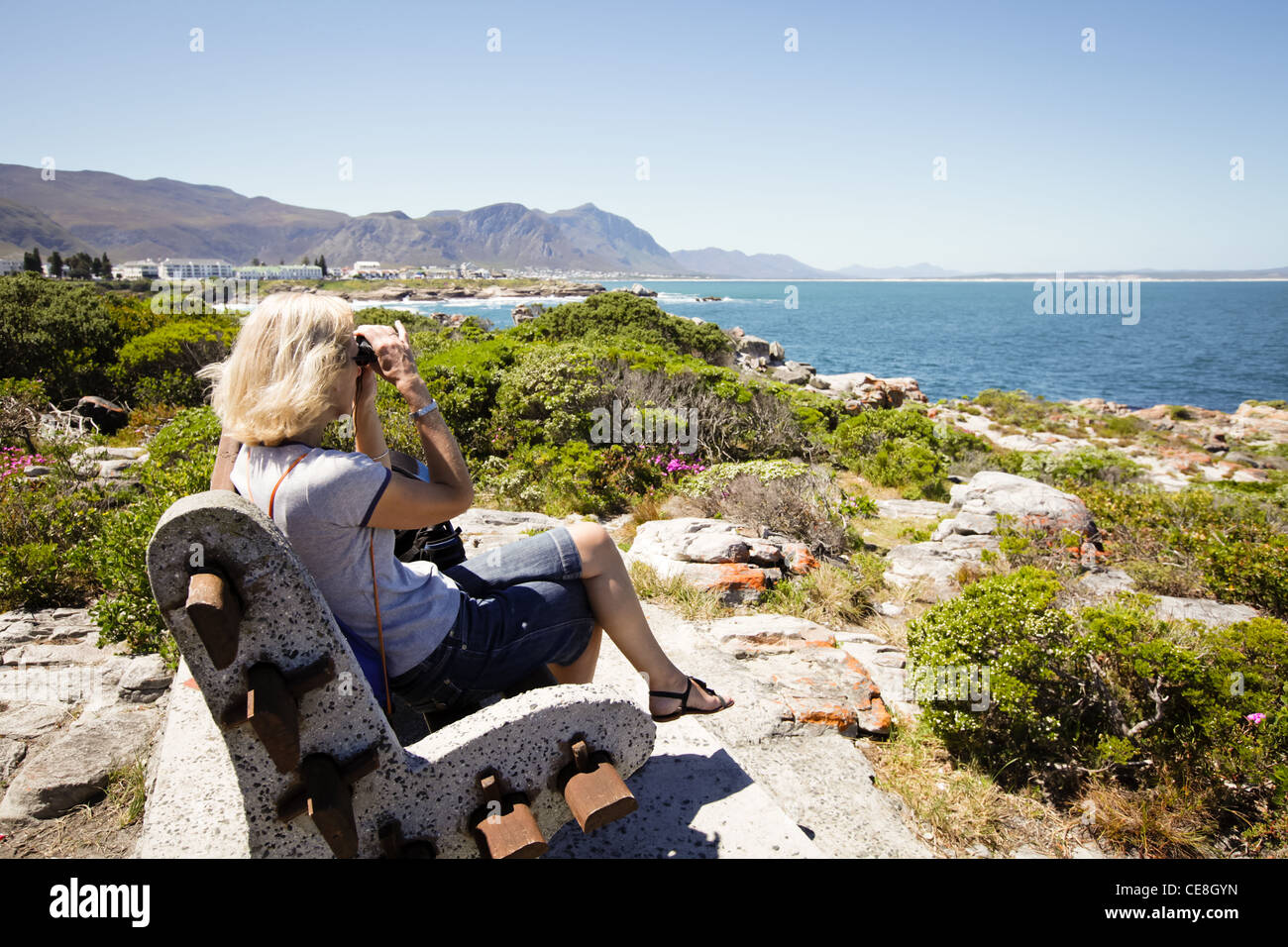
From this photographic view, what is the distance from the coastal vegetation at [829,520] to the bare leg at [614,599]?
69.6 inches

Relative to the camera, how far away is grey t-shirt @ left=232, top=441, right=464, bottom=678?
188 centimetres

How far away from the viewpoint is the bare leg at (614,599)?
2490 mm

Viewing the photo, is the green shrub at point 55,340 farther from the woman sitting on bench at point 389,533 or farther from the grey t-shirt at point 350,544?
the grey t-shirt at point 350,544

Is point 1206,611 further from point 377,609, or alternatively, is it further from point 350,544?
point 350,544

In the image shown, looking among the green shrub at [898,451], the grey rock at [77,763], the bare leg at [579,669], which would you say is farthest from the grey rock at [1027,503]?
the grey rock at [77,763]

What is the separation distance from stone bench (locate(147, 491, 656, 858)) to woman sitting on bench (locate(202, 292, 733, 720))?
34 centimetres

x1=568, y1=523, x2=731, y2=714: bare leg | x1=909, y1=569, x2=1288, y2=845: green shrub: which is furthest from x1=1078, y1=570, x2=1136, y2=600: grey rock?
x1=568, y1=523, x2=731, y2=714: bare leg

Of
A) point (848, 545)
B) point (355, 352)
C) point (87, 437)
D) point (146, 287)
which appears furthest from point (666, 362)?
point (146, 287)

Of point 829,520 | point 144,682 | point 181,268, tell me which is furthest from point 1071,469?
point 181,268

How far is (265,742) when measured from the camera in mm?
1497

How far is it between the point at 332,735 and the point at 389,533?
2.01ft

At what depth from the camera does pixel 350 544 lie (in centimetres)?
197

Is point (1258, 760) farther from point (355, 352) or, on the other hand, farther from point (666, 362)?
point (666, 362)

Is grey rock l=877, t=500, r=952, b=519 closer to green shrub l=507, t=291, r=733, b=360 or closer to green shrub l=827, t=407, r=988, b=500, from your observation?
green shrub l=827, t=407, r=988, b=500
